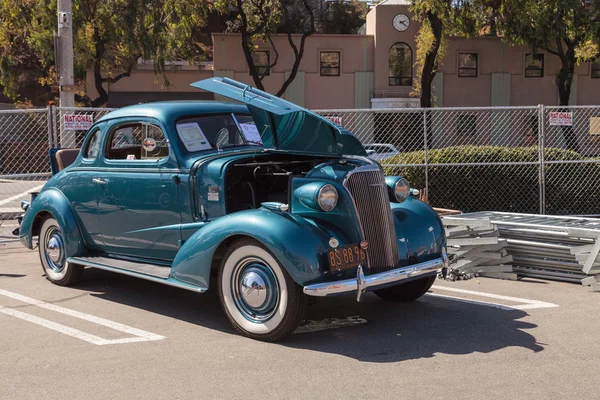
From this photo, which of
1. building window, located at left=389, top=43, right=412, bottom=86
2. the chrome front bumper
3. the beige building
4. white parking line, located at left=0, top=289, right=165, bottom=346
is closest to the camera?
the chrome front bumper

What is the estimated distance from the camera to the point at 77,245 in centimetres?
711

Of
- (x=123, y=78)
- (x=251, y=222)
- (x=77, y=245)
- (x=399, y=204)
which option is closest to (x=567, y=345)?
(x=399, y=204)

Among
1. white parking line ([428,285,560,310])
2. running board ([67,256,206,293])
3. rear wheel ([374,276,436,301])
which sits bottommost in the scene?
white parking line ([428,285,560,310])

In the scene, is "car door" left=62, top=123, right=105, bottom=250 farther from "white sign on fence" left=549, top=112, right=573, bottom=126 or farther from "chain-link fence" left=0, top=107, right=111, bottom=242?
"white sign on fence" left=549, top=112, right=573, bottom=126

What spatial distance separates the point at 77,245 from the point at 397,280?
3.45 m

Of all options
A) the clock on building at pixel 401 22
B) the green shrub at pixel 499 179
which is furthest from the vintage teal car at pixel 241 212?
the clock on building at pixel 401 22

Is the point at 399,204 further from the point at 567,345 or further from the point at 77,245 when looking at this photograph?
the point at 77,245

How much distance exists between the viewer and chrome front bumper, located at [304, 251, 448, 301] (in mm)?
5047

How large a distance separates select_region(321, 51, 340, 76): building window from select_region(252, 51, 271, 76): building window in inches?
102

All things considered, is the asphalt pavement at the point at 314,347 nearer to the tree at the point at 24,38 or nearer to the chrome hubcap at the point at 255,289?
the chrome hubcap at the point at 255,289

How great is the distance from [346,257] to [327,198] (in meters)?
0.47

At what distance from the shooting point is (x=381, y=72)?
33281 millimetres

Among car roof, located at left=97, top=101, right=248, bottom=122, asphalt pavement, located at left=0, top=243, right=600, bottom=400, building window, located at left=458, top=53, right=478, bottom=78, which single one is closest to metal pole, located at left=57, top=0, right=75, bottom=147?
car roof, located at left=97, top=101, right=248, bottom=122

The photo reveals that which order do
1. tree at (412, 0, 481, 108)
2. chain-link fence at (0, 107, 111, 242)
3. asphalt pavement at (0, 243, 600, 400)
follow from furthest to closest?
tree at (412, 0, 481, 108) < chain-link fence at (0, 107, 111, 242) < asphalt pavement at (0, 243, 600, 400)
